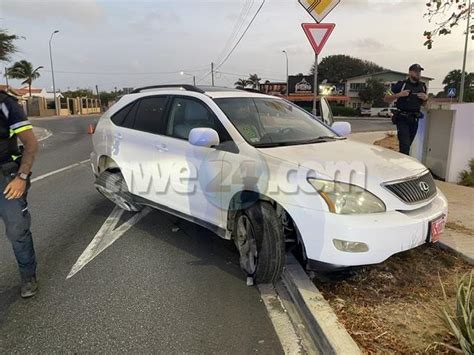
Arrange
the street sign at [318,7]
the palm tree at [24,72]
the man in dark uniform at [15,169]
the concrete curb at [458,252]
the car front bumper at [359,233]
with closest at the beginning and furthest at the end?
1. the car front bumper at [359,233]
2. the man in dark uniform at [15,169]
3. the concrete curb at [458,252]
4. the street sign at [318,7]
5. the palm tree at [24,72]

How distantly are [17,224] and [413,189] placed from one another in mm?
3305

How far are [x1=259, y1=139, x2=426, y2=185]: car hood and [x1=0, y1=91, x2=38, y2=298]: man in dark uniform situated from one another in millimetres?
1999

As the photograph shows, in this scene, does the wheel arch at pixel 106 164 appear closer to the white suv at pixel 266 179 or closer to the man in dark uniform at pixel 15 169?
the white suv at pixel 266 179

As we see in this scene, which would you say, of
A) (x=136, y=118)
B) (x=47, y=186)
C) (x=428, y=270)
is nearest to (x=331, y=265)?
(x=428, y=270)

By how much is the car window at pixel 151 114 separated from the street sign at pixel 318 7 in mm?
3343

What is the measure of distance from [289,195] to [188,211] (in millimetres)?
1543

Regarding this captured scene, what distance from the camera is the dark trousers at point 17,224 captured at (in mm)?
3500

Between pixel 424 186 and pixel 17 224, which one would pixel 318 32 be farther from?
pixel 17 224

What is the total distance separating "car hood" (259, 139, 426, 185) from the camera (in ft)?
11.0

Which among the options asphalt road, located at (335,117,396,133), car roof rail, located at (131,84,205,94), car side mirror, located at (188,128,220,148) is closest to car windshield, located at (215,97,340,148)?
car side mirror, located at (188,128,220,148)

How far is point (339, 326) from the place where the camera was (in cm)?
297

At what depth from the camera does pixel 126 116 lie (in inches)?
221

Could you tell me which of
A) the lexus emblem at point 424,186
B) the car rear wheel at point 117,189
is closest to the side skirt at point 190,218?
the car rear wheel at point 117,189

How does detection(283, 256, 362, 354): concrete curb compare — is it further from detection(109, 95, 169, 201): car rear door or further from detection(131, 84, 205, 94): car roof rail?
detection(131, 84, 205, 94): car roof rail
